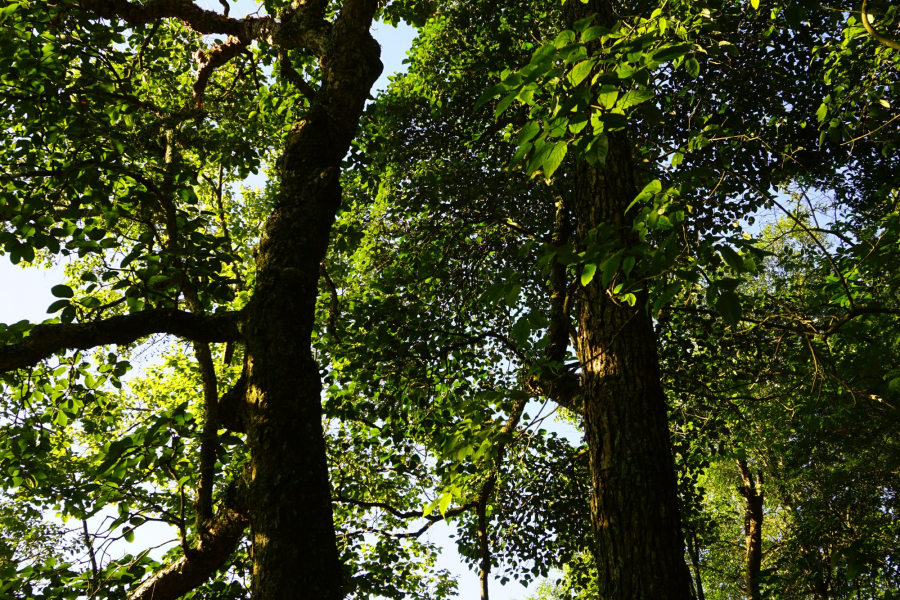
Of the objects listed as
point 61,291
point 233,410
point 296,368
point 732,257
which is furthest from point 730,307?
point 61,291

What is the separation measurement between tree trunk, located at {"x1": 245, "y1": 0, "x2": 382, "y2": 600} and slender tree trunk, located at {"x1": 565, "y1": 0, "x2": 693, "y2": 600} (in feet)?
4.76

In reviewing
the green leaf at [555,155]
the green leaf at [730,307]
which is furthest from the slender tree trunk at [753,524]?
the green leaf at [555,155]

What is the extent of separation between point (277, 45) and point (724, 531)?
22.4m

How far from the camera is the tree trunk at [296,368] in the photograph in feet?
8.23

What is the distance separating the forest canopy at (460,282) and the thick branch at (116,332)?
0.06ft

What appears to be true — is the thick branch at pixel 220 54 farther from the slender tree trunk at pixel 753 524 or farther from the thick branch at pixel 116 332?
the slender tree trunk at pixel 753 524

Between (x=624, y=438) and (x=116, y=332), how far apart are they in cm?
288

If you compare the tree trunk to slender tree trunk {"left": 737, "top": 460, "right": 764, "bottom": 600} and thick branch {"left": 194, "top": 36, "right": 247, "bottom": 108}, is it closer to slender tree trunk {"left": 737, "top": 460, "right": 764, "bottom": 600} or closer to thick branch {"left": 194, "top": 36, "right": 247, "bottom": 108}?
thick branch {"left": 194, "top": 36, "right": 247, "bottom": 108}

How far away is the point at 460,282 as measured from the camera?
7711mm

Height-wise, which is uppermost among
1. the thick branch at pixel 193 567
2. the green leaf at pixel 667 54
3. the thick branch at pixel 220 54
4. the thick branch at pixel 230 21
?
the thick branch at pixel 220 54

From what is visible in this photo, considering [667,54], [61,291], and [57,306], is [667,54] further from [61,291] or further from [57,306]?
[57,306]

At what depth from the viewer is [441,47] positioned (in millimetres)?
9219

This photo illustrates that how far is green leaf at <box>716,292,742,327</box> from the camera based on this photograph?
2.31 meters

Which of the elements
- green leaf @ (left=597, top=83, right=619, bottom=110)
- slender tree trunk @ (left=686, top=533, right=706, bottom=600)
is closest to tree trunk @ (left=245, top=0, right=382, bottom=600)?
green leaf @ (left=597, top=83, right=619, bottom=110)
